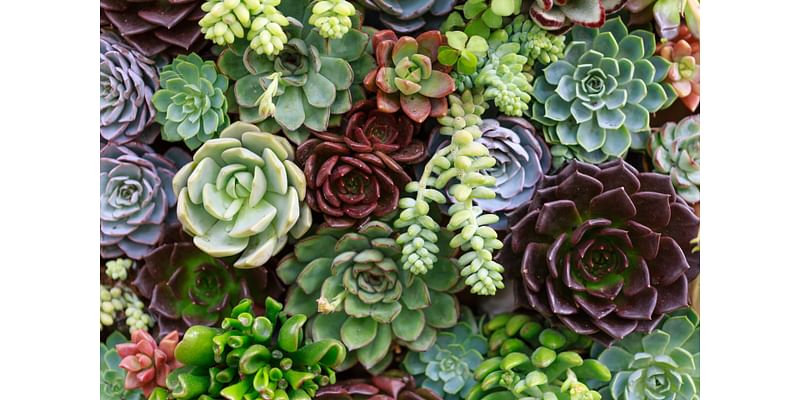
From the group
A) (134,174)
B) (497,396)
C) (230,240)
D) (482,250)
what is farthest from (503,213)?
(134,174)

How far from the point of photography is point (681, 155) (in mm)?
858

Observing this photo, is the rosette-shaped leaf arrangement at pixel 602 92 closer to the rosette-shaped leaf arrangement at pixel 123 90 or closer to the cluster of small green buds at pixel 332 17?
the cluster of small green buds at pixel 332 17

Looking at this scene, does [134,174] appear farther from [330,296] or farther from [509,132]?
[509,132]

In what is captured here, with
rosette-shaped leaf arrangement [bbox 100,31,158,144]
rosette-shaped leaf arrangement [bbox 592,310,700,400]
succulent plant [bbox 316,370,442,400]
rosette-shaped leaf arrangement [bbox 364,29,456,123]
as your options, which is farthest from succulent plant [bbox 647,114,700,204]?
rosette-shaped leaf arrangement [bbox 100,31,158,144]

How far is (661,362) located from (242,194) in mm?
515

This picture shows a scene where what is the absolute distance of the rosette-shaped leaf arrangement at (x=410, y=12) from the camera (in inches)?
33.4

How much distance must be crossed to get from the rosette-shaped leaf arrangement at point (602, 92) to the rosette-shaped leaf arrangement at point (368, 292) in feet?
0.68

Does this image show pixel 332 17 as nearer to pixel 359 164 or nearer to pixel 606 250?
pixel 359 164

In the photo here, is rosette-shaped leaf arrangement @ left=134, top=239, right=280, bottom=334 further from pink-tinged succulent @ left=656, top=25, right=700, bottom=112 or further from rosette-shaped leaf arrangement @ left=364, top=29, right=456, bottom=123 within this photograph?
pink-tinged succulent @ left=656, top=25, right=700, bottom=112

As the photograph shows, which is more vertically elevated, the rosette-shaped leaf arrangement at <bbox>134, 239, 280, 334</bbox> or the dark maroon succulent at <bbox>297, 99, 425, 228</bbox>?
the dark maroon succulent at <bbox>297, 99, 425, 228</bbox>

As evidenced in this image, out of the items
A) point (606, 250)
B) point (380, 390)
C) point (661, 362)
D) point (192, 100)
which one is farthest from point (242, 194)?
point (661, 362)

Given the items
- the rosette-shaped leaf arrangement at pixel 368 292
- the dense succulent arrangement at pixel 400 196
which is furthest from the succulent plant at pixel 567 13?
the rosette-shaped leaf arrangement at pixel 368 292

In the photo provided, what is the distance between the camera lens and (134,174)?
2.87 feet

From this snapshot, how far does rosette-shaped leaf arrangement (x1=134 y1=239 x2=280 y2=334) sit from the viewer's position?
880 millimetres
